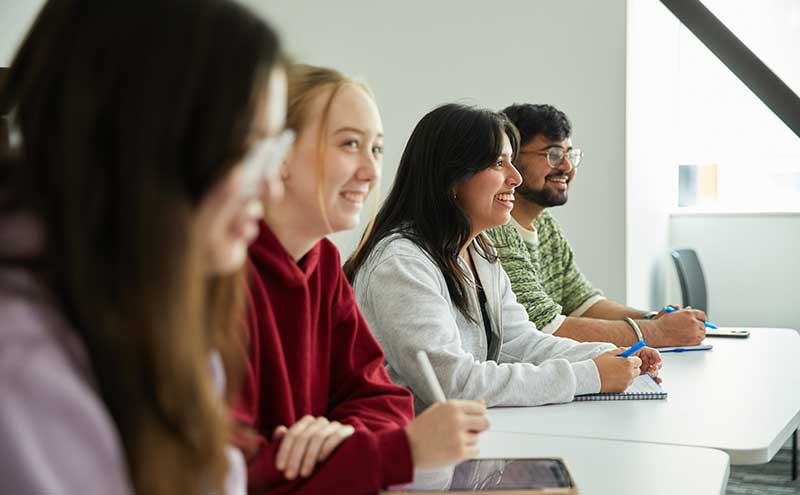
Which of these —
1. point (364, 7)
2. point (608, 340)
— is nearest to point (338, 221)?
point (608, 340)

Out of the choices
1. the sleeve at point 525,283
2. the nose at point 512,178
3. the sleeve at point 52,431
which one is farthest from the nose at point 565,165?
the sleeve at point 52,431

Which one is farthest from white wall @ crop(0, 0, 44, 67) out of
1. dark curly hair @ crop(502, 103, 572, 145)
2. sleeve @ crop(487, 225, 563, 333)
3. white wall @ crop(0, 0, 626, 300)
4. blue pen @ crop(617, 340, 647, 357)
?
blue pen @ crop(617, 340, 647, 357)

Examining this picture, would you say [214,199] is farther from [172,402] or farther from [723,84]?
[723,84]

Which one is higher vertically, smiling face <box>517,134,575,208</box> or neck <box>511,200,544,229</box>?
smiling face <box>517,134,575,208</box>

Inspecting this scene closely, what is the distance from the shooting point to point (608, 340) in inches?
88.5

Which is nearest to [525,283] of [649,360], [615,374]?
[649,360]

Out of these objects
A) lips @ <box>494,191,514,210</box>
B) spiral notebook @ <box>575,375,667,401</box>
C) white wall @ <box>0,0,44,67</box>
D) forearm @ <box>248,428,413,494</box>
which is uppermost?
white wall @ <box>0,0,44,67</box>

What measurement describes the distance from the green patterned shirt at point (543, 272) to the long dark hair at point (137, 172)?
71.4 inches

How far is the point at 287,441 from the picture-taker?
3.39 feet

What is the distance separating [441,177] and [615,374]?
1.78ft

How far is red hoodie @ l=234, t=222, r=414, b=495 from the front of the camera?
3.30ft

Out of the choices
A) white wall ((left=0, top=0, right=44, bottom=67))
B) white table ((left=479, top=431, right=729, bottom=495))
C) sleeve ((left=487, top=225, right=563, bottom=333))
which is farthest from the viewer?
white wall ((left=0, top=0, right=44, bottom=67))

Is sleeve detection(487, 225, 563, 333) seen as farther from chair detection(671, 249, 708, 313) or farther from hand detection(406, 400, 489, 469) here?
chair detection(671, 249, 708, 313)

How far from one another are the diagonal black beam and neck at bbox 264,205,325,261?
1.63 metres
